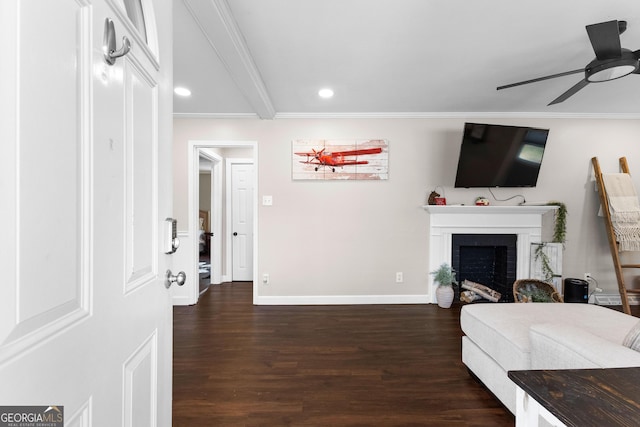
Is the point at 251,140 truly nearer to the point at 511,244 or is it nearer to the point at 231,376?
the point at 231,376

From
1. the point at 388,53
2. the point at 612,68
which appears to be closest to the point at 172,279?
the point at 388,53

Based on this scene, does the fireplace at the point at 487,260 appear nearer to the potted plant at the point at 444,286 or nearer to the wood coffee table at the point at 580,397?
the potted plant at the point at 444,286

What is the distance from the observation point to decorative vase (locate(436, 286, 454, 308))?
359 centimetres

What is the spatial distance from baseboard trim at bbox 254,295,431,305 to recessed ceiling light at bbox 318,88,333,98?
2399mm

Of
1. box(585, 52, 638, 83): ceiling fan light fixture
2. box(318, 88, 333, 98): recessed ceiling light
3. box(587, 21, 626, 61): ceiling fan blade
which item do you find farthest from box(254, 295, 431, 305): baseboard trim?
box(587, 21, 626, 61): ceiling fan blade

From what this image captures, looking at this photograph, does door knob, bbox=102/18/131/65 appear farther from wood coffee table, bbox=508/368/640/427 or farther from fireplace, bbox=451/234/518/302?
fireplace, bbox=451/234/518/302

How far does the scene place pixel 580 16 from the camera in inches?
74.2

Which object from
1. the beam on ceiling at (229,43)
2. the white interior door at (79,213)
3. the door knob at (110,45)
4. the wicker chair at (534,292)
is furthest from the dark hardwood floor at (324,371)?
the beam on ceiling at (229,43)

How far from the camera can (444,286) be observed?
362 centimetres

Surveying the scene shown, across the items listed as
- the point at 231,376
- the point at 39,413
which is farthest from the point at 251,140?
the point at 39,413

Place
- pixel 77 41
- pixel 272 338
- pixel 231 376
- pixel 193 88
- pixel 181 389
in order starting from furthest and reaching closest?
pixel 193 88 → pixel 272 338 → pixel 231 376 → pixel 181 389 → pixel 77 41

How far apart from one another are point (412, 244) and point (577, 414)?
3137mm

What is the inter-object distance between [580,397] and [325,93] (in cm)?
298

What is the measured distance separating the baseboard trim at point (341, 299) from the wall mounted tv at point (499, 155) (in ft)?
5.09
